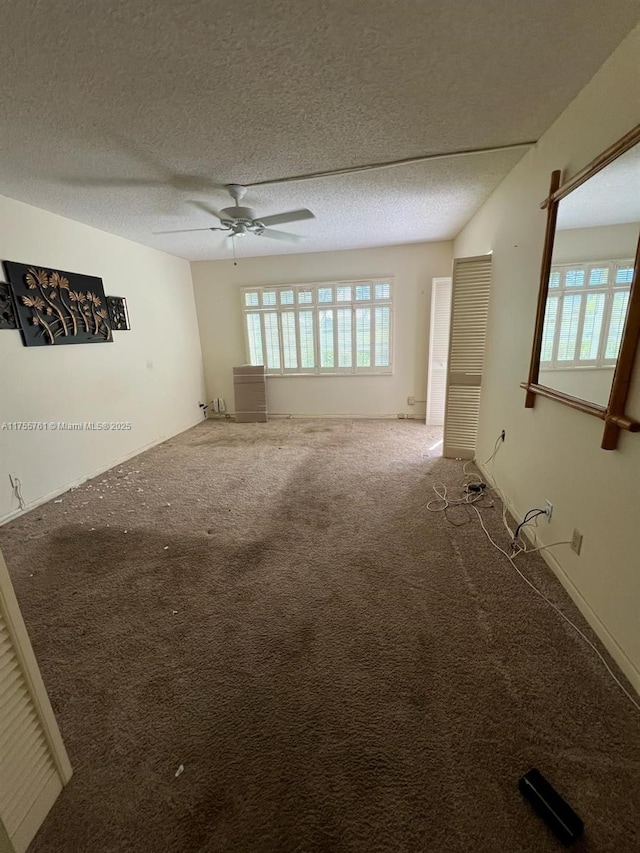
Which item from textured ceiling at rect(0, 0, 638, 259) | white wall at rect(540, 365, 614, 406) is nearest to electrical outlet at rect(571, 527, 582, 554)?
white wall at rect(540, 365, 614, 406)

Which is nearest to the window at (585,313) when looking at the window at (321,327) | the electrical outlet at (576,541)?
the electrical outlet at (576,541)

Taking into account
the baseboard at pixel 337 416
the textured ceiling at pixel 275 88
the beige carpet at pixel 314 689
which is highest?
the textured ceiling at pixel 275 88

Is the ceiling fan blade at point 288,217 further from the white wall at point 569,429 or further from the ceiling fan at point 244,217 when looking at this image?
the white wall at point 569,429

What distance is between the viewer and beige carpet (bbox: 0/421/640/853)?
3.26ft

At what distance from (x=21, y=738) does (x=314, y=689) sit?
937mm

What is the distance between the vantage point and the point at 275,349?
18.4 feet

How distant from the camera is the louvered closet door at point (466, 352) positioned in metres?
3.23

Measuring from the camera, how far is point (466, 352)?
341cm

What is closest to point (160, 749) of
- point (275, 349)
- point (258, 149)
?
point (258, 149)

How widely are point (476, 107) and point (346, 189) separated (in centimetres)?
122

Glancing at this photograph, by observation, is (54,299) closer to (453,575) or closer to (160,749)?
(160,749)

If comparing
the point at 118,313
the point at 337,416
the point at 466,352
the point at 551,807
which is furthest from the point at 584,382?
the point at 118,313

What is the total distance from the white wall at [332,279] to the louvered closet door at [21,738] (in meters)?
4.90

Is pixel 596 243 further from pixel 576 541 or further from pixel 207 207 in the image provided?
pixel 207 207
